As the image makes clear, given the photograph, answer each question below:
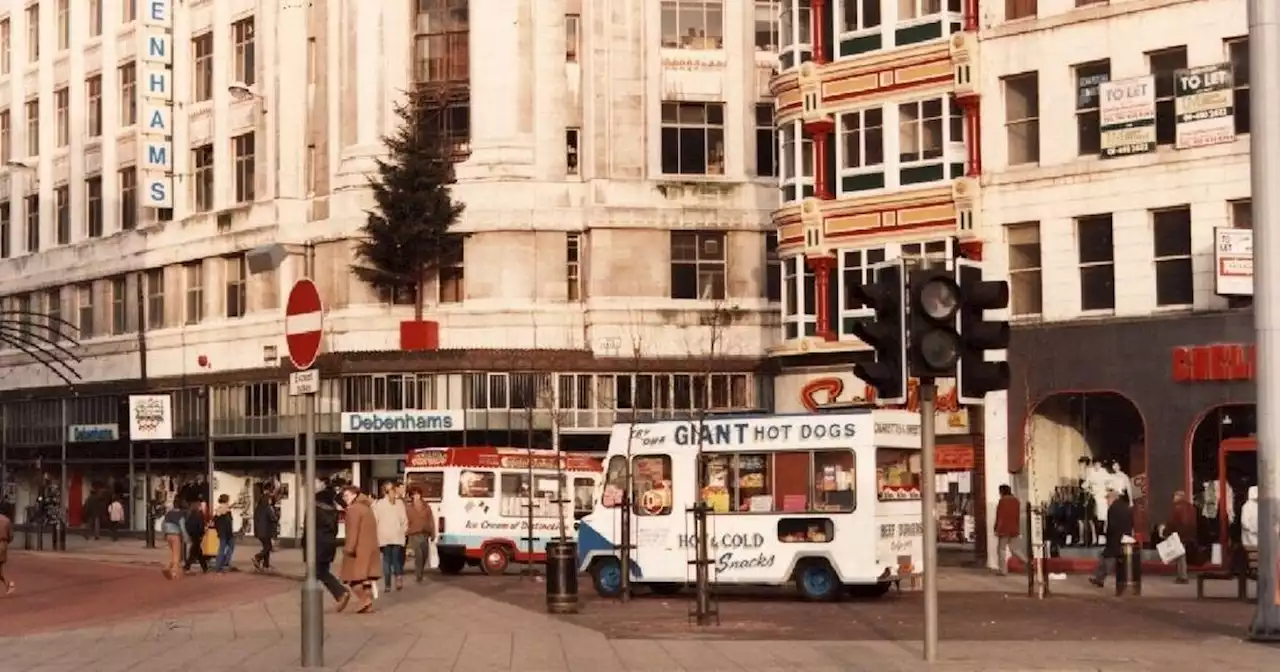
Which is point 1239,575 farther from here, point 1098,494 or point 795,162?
point 795,162

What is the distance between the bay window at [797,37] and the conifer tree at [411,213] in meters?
14.4

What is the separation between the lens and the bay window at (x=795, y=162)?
5306cm

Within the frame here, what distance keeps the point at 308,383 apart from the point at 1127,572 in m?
19.2

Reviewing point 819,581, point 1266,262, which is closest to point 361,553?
point 819,581

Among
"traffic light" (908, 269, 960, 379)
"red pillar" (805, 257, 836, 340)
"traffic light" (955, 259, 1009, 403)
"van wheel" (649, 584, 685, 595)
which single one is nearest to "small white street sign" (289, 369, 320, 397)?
"traffic light" (908, 269, 960, 379)

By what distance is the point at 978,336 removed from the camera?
65.5 ft

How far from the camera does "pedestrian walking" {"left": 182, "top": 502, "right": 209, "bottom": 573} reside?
1875 inches

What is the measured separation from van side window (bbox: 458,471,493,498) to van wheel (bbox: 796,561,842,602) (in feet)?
43.5

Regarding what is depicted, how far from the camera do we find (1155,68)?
1747 inches

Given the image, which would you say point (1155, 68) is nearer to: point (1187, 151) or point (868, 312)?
point (1187, 151)

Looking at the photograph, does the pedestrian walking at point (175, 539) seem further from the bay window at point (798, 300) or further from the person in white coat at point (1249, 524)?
the person in white coat at point (1249, 524)

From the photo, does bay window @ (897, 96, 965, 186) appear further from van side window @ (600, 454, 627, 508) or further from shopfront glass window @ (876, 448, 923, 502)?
van side window @ (600, 454, 627, 508)

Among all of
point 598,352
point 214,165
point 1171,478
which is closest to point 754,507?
point 1171,478

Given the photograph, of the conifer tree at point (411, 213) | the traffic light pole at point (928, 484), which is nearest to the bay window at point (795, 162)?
the conifer tree at point (411, 213)
